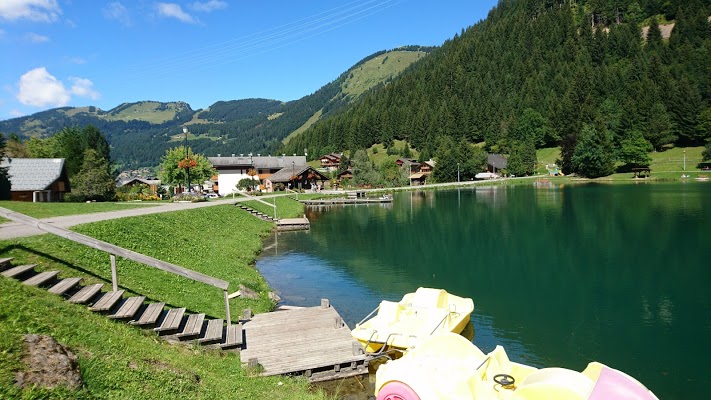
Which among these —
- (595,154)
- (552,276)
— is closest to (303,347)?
(552,276)

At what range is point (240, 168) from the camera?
124562 mm

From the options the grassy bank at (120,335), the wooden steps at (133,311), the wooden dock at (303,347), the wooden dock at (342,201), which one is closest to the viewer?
the grassy bank at (120,335)

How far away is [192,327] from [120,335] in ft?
7.75

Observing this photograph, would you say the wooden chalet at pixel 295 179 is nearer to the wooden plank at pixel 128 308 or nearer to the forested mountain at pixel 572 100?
the forested mountain at pixel 572 100

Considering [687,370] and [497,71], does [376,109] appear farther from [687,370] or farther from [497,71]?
[687,370]

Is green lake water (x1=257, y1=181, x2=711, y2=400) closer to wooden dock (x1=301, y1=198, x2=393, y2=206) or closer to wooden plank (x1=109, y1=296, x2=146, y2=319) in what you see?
wooden plank (x1=109, y1=296, x2=146, y2=319)

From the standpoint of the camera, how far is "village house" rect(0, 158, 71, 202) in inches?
1891

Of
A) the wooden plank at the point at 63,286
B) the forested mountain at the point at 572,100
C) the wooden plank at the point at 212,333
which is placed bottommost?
the wooden plank at the point at 212,333

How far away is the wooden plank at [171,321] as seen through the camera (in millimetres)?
11602

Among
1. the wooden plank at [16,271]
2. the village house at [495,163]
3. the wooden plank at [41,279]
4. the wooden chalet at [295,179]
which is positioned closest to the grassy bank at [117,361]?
the wooden plank at [41,279]

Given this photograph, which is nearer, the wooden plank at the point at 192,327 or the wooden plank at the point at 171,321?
the wooden plank at the point at 171,321

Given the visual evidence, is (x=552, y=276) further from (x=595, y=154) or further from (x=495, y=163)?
(x=495, y=163)

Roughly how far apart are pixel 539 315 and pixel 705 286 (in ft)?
38.4

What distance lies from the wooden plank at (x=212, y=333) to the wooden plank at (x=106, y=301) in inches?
99.8
